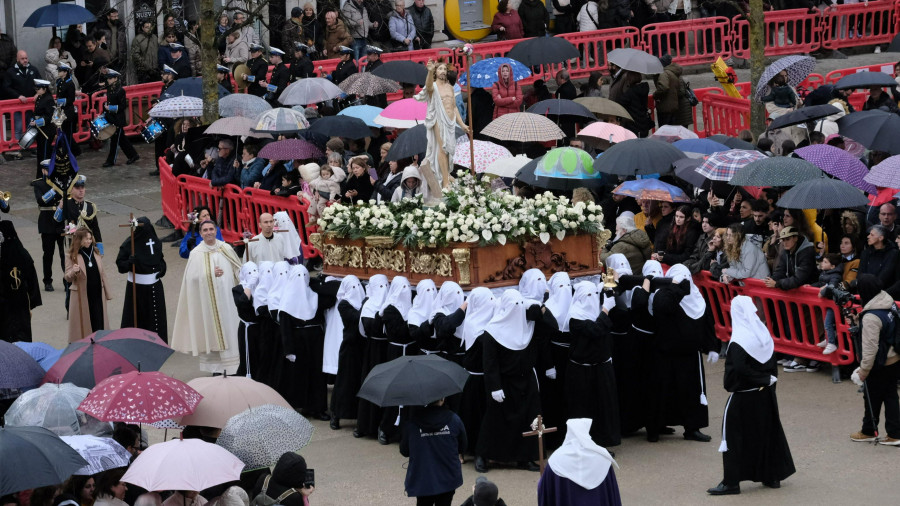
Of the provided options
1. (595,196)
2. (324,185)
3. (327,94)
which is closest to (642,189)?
(595,196)

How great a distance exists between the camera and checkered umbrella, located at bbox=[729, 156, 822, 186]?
16.5 m

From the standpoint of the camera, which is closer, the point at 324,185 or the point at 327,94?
the point at 324,185

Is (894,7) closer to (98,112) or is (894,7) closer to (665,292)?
(98,112)

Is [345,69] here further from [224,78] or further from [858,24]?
[858,24]

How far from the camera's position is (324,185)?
1878cm

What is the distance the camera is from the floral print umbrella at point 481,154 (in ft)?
61.7

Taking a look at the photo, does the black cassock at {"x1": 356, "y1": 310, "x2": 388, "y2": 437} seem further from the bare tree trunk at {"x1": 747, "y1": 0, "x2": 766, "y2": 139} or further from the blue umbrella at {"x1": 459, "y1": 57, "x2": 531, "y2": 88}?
the bare tree trunk at {"x1": 747, "y1": 0, "x2": 766, "y2": 139}

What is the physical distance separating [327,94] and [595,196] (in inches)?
222

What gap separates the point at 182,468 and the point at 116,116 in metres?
16.5

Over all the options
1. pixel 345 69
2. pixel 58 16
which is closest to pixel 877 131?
pixel 345 69

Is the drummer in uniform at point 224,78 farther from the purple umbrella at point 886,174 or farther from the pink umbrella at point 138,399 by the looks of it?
the pink umbrella at point 138,399

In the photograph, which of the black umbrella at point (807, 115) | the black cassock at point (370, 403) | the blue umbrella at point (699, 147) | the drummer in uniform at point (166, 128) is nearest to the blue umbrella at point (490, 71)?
the blue umbrella at point (699, 147)

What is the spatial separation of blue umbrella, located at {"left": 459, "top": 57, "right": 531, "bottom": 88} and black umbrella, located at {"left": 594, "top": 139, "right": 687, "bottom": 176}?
3971 mm

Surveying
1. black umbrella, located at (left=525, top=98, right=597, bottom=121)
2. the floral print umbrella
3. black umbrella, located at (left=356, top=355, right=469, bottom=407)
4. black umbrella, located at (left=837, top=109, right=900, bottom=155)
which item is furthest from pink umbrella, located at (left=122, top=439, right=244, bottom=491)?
black umbrella, located at (left=525, top=98, right=597, bottom=121)
